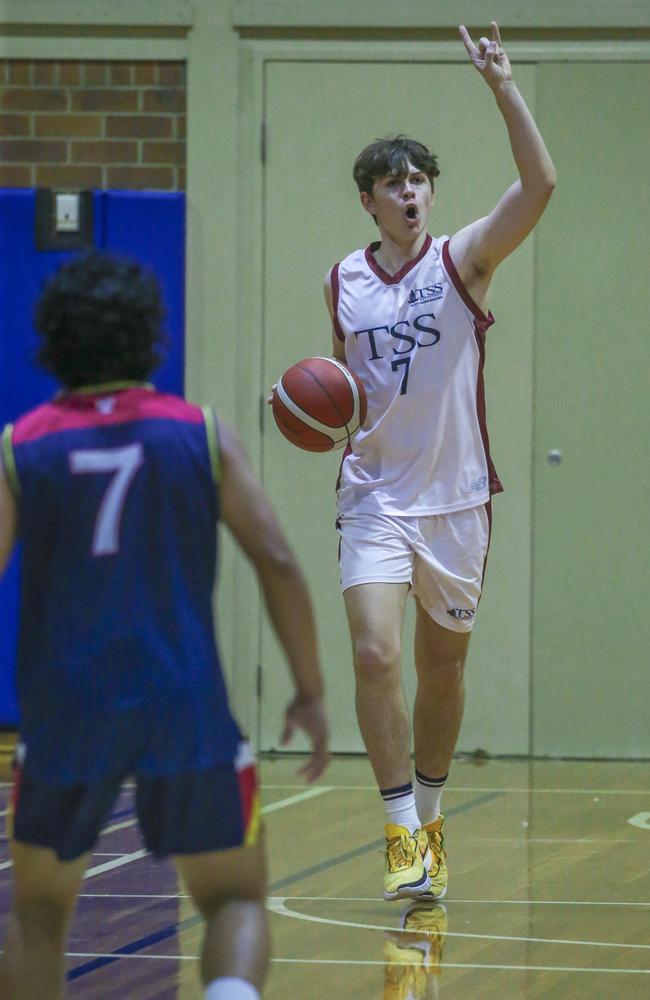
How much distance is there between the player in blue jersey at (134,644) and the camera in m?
2.29

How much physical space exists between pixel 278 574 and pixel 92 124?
17.0 feet

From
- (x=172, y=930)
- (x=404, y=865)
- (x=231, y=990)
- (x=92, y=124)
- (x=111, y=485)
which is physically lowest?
(x=172, y=930)

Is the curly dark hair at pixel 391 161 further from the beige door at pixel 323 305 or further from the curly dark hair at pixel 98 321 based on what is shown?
the beige door at pixel 323 305

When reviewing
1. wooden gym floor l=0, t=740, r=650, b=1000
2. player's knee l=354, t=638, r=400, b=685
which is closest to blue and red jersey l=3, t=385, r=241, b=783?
wooden gym floor l=0, t=740, r=650, b=1000

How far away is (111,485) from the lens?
90.3 inches

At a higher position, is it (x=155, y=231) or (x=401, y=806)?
(x=155, y=231)

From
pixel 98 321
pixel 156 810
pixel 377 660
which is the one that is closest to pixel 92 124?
pixel 377 660

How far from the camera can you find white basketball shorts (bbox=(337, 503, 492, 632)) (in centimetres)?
422

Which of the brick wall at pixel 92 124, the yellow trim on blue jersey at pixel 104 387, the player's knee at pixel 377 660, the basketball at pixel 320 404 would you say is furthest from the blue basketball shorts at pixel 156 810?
the brick wall at pixel 92 124

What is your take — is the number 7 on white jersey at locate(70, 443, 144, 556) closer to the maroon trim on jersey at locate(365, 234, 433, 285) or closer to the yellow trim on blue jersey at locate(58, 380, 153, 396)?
the yellow trim on blue jersey at locate(58, 380, 153, 396)

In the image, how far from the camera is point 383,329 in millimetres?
4328

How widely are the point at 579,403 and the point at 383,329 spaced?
9.07 feet

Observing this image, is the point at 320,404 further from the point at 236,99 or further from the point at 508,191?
the point at 236,99

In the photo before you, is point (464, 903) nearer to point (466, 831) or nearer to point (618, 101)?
point (466, 831)
